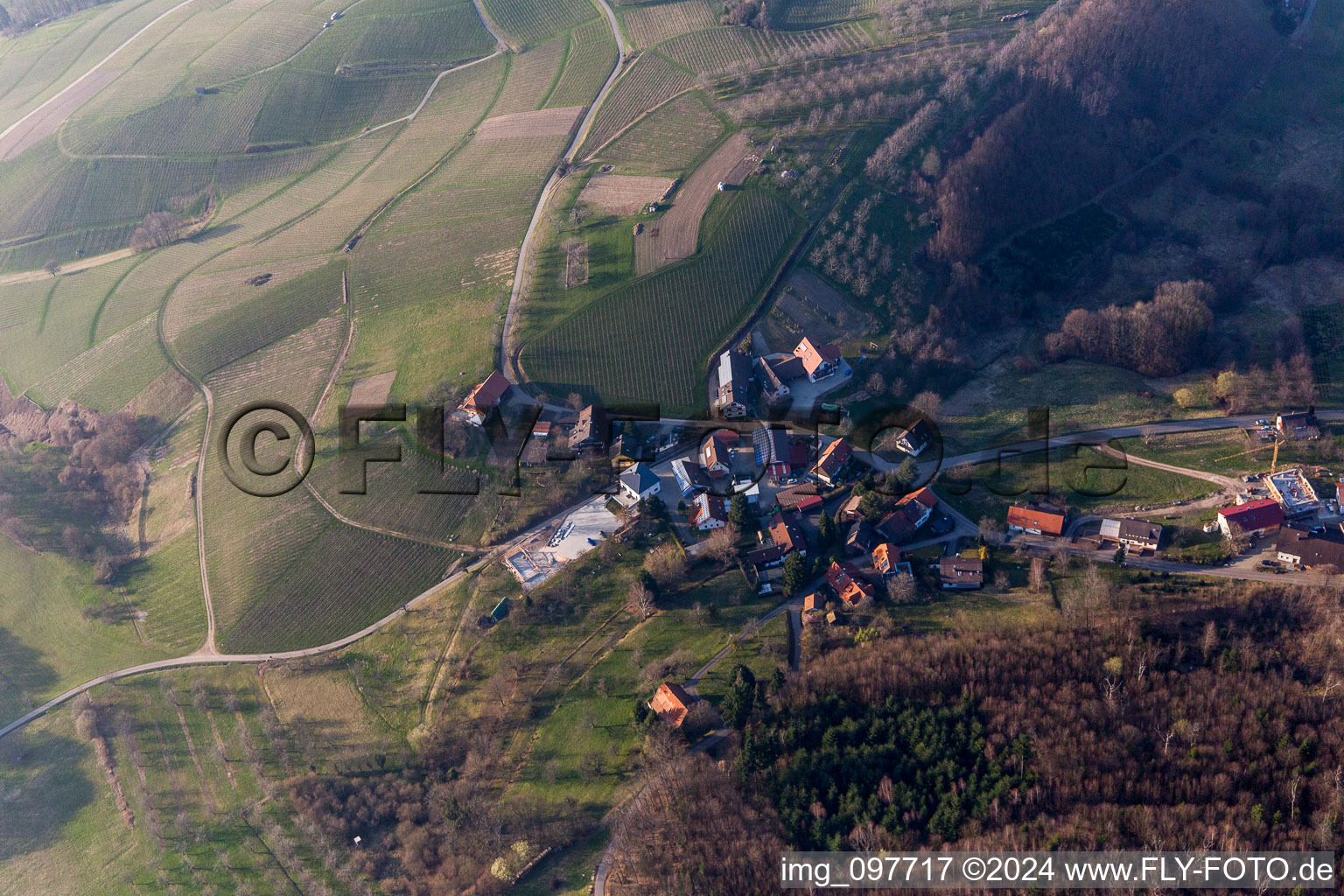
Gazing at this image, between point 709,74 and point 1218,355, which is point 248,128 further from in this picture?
point 1218,355

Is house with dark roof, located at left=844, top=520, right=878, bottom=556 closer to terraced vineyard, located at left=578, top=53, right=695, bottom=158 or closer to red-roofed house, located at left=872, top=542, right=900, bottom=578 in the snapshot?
red-roofed house, located at left=872, top=542, right=900, bottom=578

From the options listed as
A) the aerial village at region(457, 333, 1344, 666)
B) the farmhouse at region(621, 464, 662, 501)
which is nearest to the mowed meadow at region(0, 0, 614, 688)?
the aerial village at region(457, 333, 1344, 666)

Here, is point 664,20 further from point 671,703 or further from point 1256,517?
point 671,703

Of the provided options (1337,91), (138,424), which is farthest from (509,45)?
(1337,91)

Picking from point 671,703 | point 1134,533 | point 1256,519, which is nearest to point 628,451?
point 671,703

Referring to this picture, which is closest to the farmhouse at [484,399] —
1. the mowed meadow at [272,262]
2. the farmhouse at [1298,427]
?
the mowed meadow at [272,262]

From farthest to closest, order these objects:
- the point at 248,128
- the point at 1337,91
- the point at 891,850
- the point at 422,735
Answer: the point at 248,128
the point at 1337,91
the point at 422,735
the point at 891,850
